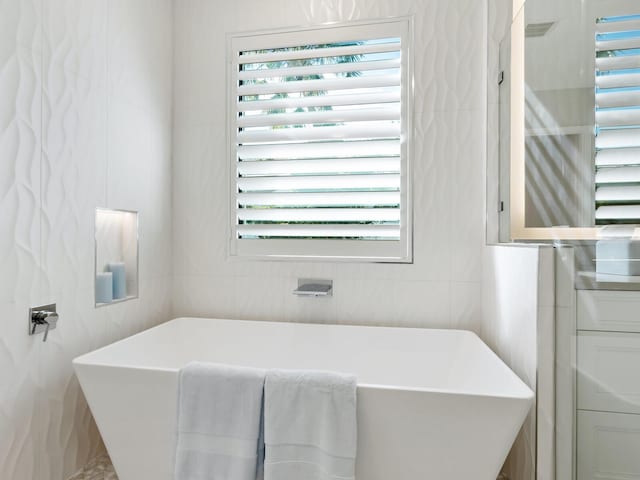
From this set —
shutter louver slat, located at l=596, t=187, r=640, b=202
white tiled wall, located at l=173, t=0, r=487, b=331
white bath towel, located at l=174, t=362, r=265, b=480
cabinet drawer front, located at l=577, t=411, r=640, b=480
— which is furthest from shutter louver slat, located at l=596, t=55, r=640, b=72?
white bath towel, located at l=174, t=362, r=265, b=480

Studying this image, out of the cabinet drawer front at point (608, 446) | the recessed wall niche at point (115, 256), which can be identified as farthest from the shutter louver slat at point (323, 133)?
the cabinet drawer front at point (608, 446)

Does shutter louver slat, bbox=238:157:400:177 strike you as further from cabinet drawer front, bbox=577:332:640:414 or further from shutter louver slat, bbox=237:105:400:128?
cabinet drawer front, bbox=577:332:640:414

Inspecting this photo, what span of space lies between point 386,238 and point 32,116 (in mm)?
1693

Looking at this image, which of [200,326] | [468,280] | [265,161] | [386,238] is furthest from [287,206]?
[468,280]

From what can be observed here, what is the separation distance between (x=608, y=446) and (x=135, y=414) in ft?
5.06

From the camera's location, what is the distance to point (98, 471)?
185cm

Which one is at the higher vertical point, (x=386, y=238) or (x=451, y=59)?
(x=451, y=59)

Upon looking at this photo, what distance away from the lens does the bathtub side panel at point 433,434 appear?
4.38 feet

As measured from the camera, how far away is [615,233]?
42.3 inches

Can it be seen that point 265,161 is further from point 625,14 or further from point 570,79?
point 625,14

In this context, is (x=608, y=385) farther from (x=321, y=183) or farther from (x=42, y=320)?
(x=42, y=320)

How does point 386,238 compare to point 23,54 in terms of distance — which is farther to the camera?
point 386,238

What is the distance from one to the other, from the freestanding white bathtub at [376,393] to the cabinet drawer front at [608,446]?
178 millimetres

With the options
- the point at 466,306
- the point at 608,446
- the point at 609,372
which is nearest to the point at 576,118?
the point at 609,372
